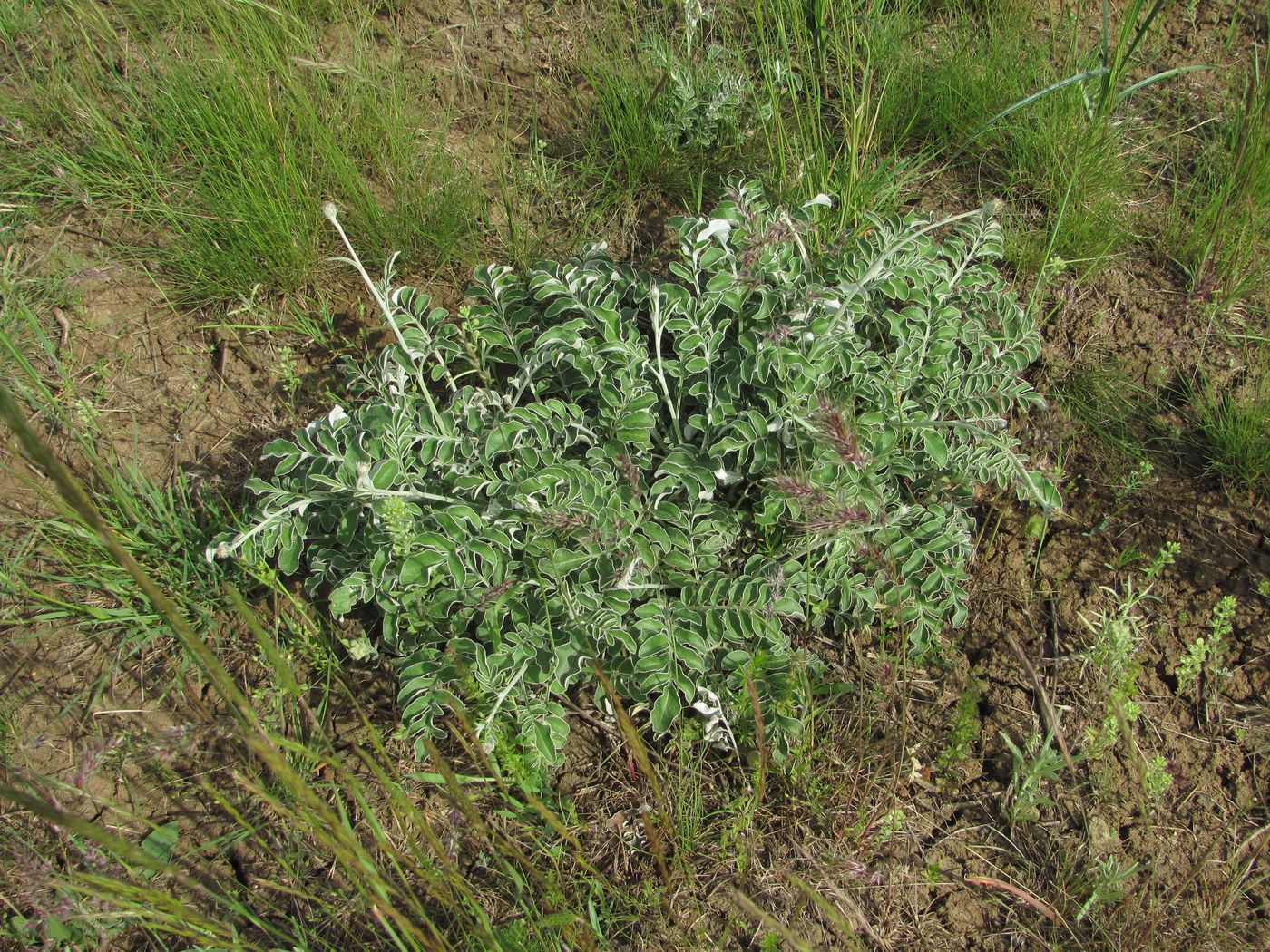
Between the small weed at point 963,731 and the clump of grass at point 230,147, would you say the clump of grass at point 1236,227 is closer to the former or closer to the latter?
the small weed at point 963,731

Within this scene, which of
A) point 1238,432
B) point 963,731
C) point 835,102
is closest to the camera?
point 963,731

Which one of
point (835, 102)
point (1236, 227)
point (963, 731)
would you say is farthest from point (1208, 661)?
point (835, 102)

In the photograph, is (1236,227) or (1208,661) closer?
(1208,661)

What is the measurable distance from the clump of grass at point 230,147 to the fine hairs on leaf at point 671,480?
2.15ft

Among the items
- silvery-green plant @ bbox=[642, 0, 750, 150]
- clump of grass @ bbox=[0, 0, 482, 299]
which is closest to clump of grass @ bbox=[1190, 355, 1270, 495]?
silvery-green plant @ bbox=[642, 0, 750, 150]

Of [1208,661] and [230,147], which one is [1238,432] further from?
[230,147]

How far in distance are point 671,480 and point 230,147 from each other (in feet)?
6.35

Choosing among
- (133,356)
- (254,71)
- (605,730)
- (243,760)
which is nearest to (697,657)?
(605,730)

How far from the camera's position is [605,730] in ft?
8.54

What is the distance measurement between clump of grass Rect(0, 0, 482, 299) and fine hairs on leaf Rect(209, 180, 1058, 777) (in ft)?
2.15

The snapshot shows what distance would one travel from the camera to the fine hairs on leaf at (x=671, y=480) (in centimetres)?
238

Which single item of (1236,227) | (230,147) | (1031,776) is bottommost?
(1031,776)

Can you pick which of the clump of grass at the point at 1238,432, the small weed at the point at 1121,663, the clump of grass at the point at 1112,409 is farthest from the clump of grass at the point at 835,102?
the small weed at the point at 1121,663

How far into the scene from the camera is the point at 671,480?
2.52m
